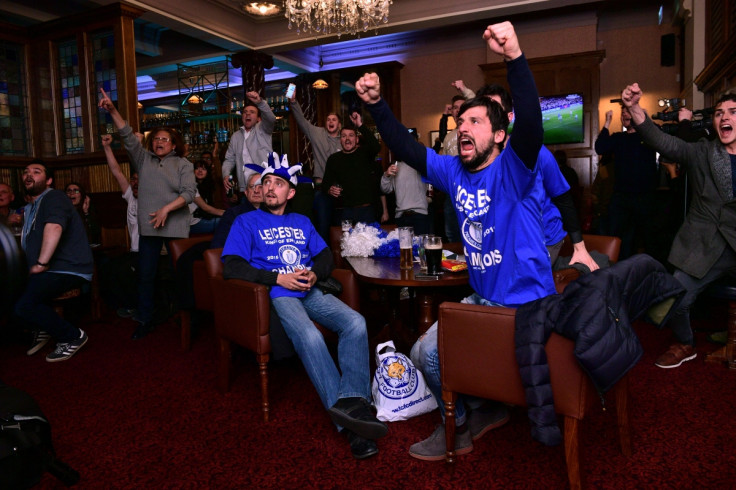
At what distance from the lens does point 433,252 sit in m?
2.49

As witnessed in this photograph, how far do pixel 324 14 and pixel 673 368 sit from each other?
200 inches

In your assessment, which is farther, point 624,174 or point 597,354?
point 624,174

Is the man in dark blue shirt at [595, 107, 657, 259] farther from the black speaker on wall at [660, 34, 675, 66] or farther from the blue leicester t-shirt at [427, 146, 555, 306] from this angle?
the black speaker on wall at [660, 34, 675, 66]

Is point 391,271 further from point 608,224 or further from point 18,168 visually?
point 18,168

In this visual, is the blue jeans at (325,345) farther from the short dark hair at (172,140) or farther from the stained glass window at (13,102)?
the stained glass window at (13,102)

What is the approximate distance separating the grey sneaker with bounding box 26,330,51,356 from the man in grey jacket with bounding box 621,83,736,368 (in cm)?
411

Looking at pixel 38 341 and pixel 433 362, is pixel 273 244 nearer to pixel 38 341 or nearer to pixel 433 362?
pixel 433 362

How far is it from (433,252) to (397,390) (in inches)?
26.2

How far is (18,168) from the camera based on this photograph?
593 cm

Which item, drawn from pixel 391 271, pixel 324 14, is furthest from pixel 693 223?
pixel 324 14

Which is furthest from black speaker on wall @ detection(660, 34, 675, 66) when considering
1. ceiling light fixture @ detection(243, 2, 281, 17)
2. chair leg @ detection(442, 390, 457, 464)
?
chair leg @ detection(442, 390, 457, 464)

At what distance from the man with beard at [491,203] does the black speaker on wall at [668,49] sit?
7.41 meters

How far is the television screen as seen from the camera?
8.49m

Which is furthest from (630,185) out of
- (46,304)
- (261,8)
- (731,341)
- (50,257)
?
(261,8)
